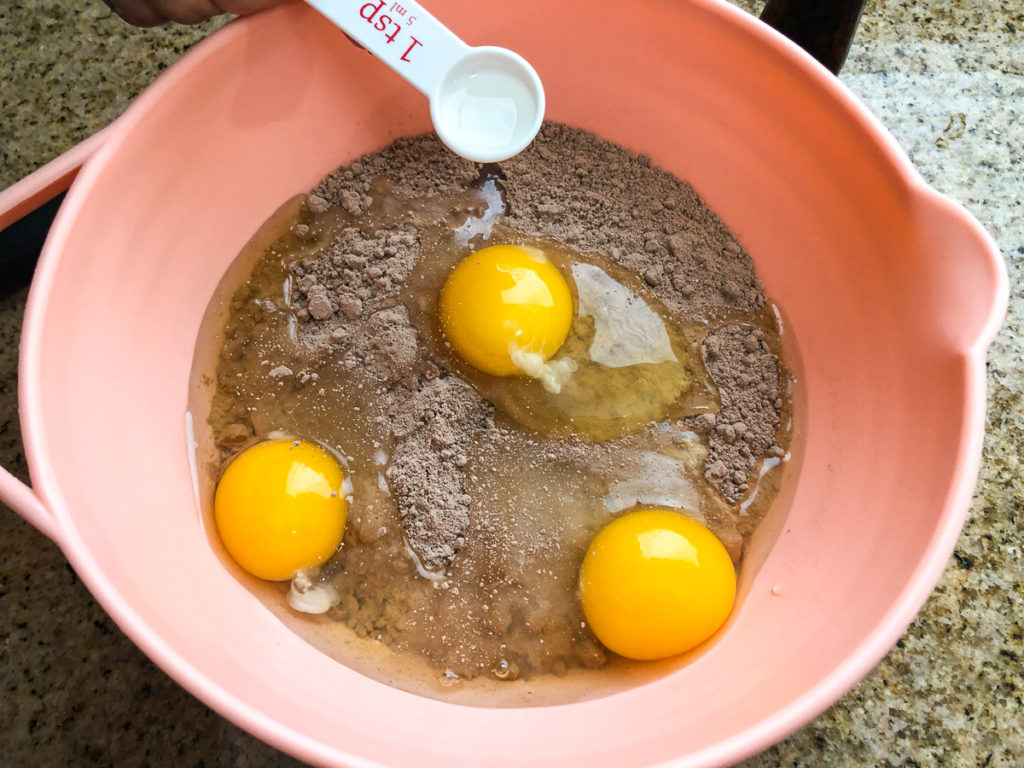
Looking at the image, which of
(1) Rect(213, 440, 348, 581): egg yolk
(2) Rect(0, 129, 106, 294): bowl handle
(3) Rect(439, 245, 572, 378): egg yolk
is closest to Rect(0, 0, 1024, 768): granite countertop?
(2) Rect(0, 129, 106, 294): bowl handle

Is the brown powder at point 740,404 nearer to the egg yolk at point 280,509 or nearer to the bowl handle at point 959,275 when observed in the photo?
the bowl handle at point 959,275

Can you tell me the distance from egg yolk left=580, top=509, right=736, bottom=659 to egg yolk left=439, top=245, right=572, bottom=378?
35 centimetres

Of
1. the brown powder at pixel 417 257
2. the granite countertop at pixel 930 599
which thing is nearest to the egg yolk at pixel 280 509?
the brown powder at pixel 417 257

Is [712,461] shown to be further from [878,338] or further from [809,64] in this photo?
[809,64]

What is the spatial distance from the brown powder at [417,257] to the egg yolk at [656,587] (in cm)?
17

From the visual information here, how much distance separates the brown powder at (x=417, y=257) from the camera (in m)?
1.30

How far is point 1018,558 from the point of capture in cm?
128

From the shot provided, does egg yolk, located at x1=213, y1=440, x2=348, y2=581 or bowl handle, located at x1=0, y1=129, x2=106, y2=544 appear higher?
bowl handle, located at x1=0, y1=129, x2=106, y2=544

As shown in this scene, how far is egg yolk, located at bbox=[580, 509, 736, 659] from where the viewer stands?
1.13 m

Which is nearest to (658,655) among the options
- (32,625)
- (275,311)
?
(275,311)

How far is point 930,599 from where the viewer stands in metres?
1.27

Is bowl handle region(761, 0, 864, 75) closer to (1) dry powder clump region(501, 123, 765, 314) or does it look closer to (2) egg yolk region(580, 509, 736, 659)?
(1) dry powder clump region(501, 123, 765, 314)

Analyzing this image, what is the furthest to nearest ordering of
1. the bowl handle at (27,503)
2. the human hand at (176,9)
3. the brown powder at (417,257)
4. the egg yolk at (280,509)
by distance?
1. the brown powder at (417,257)
2. the egg yolk at (280,509)
3. the human hand at (176,9)
4. the bowl handle at (27,503)

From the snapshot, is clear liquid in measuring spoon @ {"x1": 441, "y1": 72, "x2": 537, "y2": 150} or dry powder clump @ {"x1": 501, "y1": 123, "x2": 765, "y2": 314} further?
dry powder clump @ {"x1": 501, "y1": 123, "x2": 765, "y2": 314}
